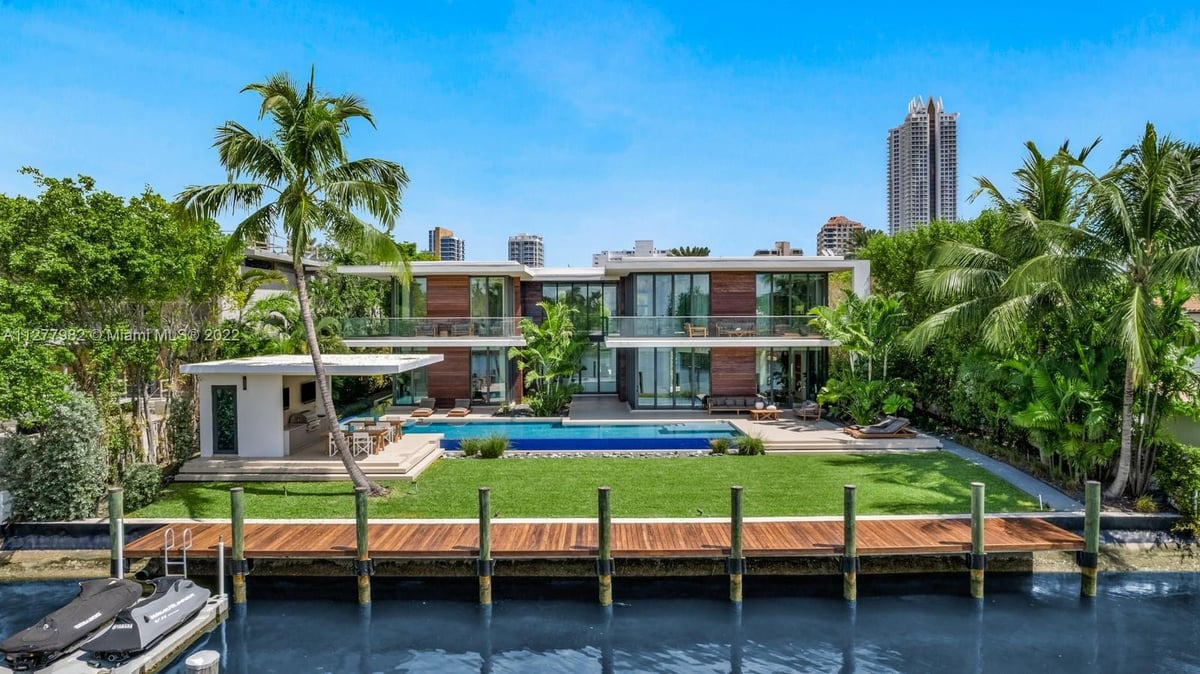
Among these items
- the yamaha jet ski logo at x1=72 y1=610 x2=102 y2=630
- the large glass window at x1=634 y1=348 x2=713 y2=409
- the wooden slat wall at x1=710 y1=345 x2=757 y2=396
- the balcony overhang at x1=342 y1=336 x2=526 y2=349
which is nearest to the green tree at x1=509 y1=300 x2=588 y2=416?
the balcony overhang at x1=342 y1=336 x2=526 y2=349

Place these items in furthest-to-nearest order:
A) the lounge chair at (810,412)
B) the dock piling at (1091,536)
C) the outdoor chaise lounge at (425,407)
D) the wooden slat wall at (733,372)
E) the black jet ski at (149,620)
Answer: the wooden slat wall at (733,372)
the outdoor chaise lounge at (425,407)
the lounge chair at (810,412)
the dock piling at (1091,536)
the black jet ski at (149,620)

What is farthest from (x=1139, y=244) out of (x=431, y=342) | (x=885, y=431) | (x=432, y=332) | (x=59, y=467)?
(x=59, y=467)

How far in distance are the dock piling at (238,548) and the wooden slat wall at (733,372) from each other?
56.2ft

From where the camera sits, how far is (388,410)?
25.1 meters

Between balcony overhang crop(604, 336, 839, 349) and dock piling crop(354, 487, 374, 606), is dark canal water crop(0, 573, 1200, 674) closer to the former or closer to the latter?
dock piling crop(354, 487, 374, 606)

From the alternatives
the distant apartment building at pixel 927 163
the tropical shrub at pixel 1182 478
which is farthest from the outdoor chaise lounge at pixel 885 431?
the distant apartment building at pixel 927 163

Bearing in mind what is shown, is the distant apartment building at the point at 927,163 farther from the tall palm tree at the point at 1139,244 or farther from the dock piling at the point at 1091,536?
the dock piling at the point at 1091,536

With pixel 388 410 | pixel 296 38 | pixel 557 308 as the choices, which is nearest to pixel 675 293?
pixel 557 308

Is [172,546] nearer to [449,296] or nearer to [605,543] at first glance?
[605,543]

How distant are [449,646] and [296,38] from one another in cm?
1674

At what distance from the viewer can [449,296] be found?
2573 cm

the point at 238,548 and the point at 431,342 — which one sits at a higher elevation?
the point at 431,342

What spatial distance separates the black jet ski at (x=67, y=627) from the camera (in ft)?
26.1

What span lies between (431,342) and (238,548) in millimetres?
14392
